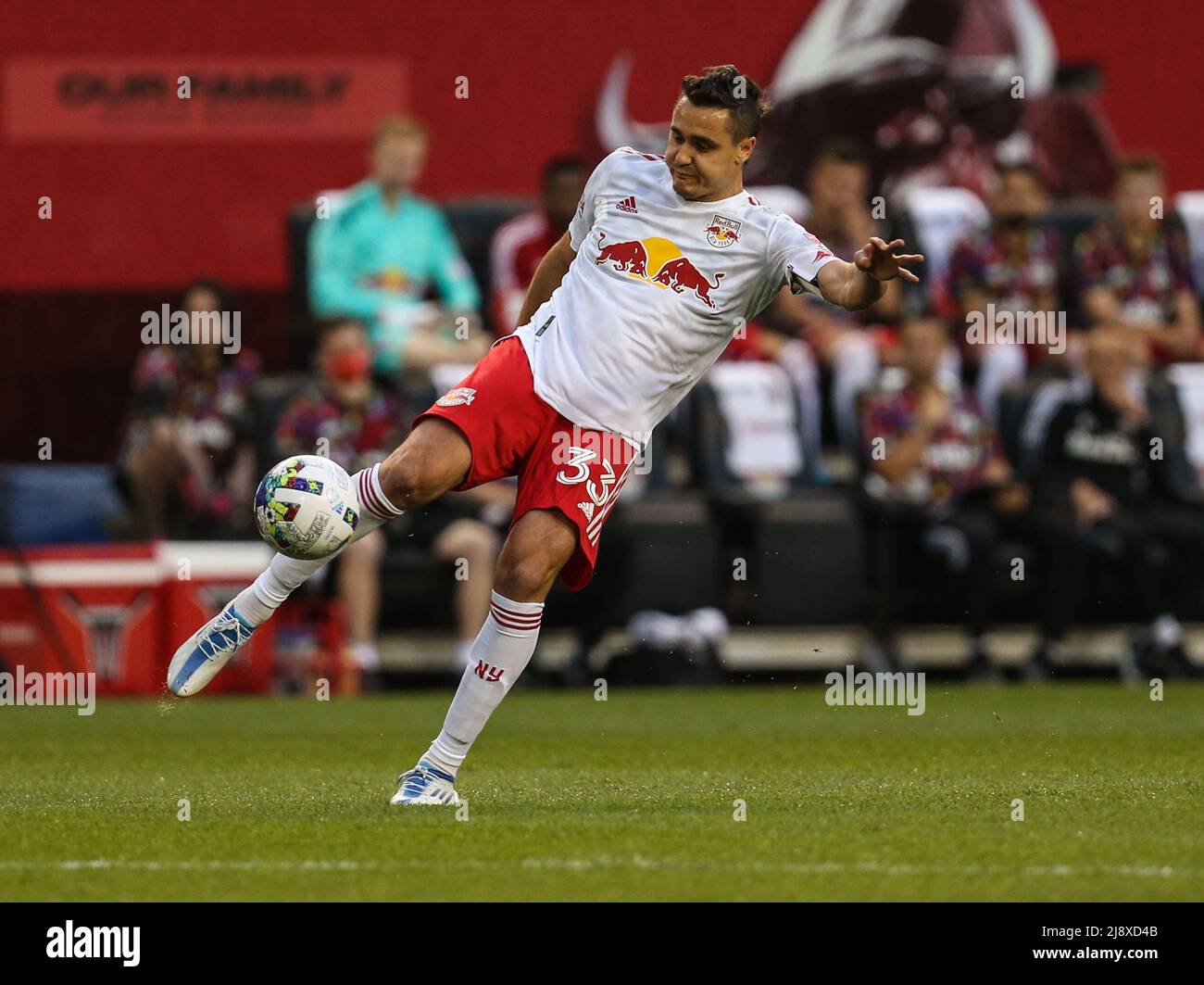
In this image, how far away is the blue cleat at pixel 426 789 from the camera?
7805mm

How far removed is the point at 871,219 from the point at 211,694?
5214 millimetres

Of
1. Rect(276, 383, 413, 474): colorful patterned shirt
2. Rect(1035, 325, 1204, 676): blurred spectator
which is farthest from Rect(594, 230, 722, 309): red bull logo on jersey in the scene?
Rect(1035, 325, 1204, 676): blurred spectator

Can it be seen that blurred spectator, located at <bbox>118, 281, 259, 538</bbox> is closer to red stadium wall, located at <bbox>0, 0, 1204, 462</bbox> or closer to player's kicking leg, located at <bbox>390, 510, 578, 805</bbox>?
red stadium wall, located at <bbox>0, 0, 1204, 462</bbox>

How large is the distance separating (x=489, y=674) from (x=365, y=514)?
0.66m

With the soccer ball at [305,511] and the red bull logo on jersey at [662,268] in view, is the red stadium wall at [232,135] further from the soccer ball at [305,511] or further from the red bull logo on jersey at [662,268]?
the soccer ball at [305,511]

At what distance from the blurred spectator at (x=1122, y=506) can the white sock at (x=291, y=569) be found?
707 centimetres

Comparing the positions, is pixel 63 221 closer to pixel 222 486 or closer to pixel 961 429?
pixel 222 486

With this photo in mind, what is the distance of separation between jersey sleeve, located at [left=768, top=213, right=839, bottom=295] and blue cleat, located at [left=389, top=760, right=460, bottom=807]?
1967 millimetres

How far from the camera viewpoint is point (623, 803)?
26.3ft

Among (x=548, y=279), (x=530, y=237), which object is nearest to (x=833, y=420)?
(x=530, y=237)

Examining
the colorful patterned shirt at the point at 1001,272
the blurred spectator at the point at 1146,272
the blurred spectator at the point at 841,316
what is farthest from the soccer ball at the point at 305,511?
the blurred spectator at the point at 1146,272

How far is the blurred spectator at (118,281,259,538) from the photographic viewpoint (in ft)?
46.5
